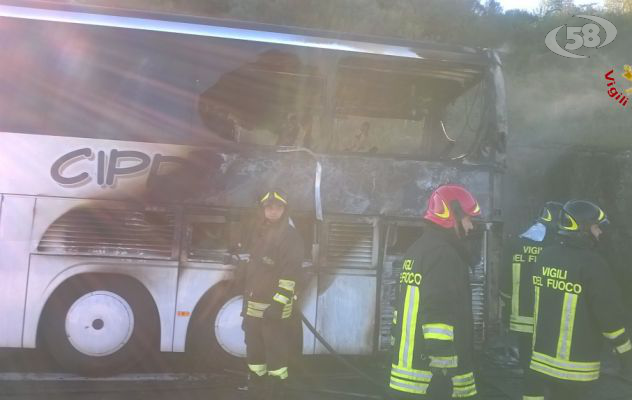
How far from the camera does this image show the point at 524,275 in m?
4.51

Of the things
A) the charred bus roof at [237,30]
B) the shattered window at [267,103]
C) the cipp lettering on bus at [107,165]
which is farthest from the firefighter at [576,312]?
the cipp lettering on bus at [107,165]

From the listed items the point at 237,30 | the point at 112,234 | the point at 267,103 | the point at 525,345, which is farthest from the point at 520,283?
the point at 112,234

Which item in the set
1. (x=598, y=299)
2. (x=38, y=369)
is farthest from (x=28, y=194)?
(x=598, y=299)

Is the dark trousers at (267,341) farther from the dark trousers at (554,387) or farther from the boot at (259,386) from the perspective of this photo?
the dark trousers at (554,387)

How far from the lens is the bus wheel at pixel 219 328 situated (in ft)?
16.7

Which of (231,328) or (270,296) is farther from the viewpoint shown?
(231,328)

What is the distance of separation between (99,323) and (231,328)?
1.27 meters

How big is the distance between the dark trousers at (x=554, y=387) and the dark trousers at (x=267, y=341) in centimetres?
204

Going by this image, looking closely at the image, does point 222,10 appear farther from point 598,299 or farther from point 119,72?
point 598,299

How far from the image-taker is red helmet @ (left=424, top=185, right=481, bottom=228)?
3.19 m

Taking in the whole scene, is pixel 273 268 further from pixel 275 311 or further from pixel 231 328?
pixel 231 328

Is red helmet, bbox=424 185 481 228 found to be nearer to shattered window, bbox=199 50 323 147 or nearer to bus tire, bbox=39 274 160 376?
shattered window, bbox=199 50 323 147

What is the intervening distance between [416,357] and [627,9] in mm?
23180

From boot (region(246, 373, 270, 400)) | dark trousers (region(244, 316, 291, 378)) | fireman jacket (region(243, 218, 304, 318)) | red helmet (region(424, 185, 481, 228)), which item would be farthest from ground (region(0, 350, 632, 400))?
red helmet (region(424, 185, 481, 228))
